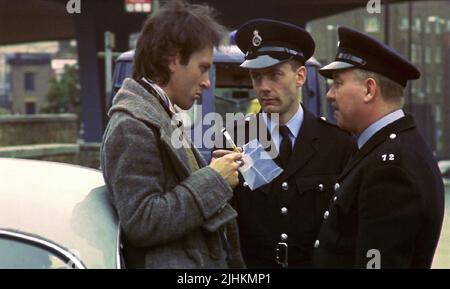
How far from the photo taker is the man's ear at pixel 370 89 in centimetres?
266

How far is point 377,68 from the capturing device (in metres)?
2.68

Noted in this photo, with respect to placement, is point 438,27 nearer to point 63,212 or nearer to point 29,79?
point 29,79

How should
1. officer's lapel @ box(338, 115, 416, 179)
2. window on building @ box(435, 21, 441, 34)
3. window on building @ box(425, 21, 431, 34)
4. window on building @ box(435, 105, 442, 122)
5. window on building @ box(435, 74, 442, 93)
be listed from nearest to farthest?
officer's lapel @ box(338, 115, 416, 179) → window on building @ box(435, 105, 442, 122) → window on building @ box(435, 21, 441, 34) → window on building @ box(425, 21, 431, 34) → window on building @ box(435, 74, 442, 93)

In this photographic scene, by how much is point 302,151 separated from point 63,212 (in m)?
1.38

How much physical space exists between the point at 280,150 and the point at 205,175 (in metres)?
1.07

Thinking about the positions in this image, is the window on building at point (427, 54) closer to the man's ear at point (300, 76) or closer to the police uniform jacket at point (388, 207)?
the man's ear at point (300, 76)

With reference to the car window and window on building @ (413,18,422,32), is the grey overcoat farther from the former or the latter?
window on building @ (413,18,422,32)

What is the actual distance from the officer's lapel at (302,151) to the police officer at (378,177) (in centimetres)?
52

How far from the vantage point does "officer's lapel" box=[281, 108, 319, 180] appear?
332 centimetres

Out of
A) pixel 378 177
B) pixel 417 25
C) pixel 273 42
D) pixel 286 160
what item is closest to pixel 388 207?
pixel 378 177

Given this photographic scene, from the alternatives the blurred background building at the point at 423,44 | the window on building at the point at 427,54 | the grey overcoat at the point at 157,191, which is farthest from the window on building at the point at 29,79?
the grey overcoat at the point at 157,191

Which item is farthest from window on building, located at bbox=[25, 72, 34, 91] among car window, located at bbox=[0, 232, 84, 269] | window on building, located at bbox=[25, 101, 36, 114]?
car window, located at bbox=[0, 232, 84, 269]

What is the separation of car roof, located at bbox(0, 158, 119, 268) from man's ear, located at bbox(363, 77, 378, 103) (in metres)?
0.94
